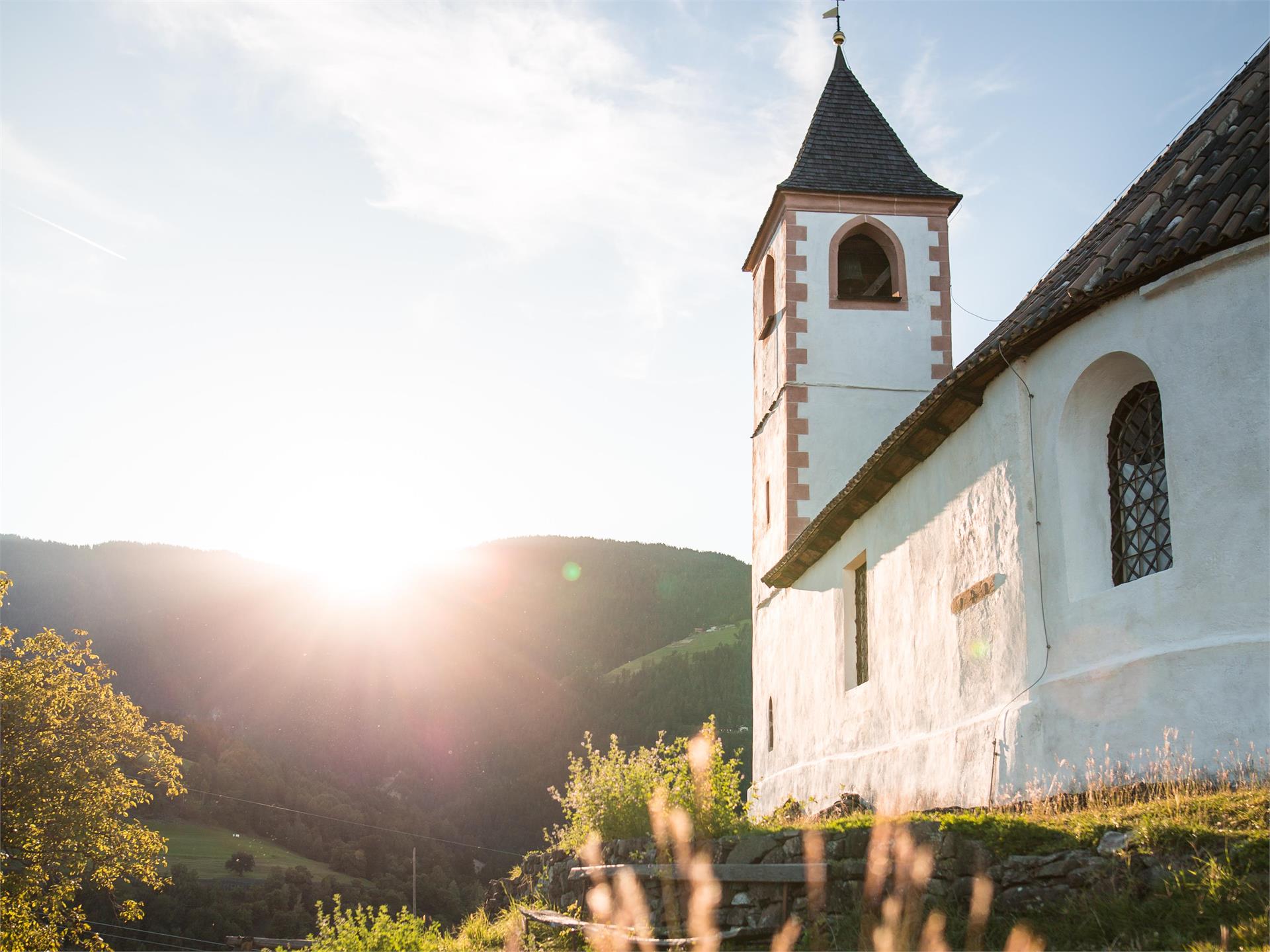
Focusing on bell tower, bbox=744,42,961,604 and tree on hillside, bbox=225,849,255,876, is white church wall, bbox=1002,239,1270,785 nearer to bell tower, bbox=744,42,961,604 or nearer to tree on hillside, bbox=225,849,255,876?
bell tower, bbox=744,42,961,604

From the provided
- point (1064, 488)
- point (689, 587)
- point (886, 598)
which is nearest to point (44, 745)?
point (886, 598)

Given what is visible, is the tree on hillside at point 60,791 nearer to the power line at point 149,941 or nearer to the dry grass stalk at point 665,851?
the dry grass stalk at point 665,851

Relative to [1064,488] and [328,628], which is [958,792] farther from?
[328,628]

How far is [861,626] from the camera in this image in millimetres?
15070

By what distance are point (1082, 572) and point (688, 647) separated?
7761cm

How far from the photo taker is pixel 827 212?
2047cm

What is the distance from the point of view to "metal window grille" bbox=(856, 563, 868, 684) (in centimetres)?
1480

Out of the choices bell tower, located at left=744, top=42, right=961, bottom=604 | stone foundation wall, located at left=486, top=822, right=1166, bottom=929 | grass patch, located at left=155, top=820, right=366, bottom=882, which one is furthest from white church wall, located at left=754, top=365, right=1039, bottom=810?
grass patch, located at left=155, top=820, right=366, bottom=882

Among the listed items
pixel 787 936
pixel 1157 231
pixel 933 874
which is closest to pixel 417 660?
pixel 787 936

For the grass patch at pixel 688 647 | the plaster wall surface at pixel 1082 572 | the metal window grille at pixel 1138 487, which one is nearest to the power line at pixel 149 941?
the plaster wall surface at pixel 1082 572

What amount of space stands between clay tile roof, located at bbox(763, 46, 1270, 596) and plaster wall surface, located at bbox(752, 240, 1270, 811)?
17cm

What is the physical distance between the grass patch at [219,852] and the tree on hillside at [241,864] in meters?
0.23

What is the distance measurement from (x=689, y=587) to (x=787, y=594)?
8414cm

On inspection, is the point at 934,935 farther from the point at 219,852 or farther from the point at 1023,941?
the point at 219,852
